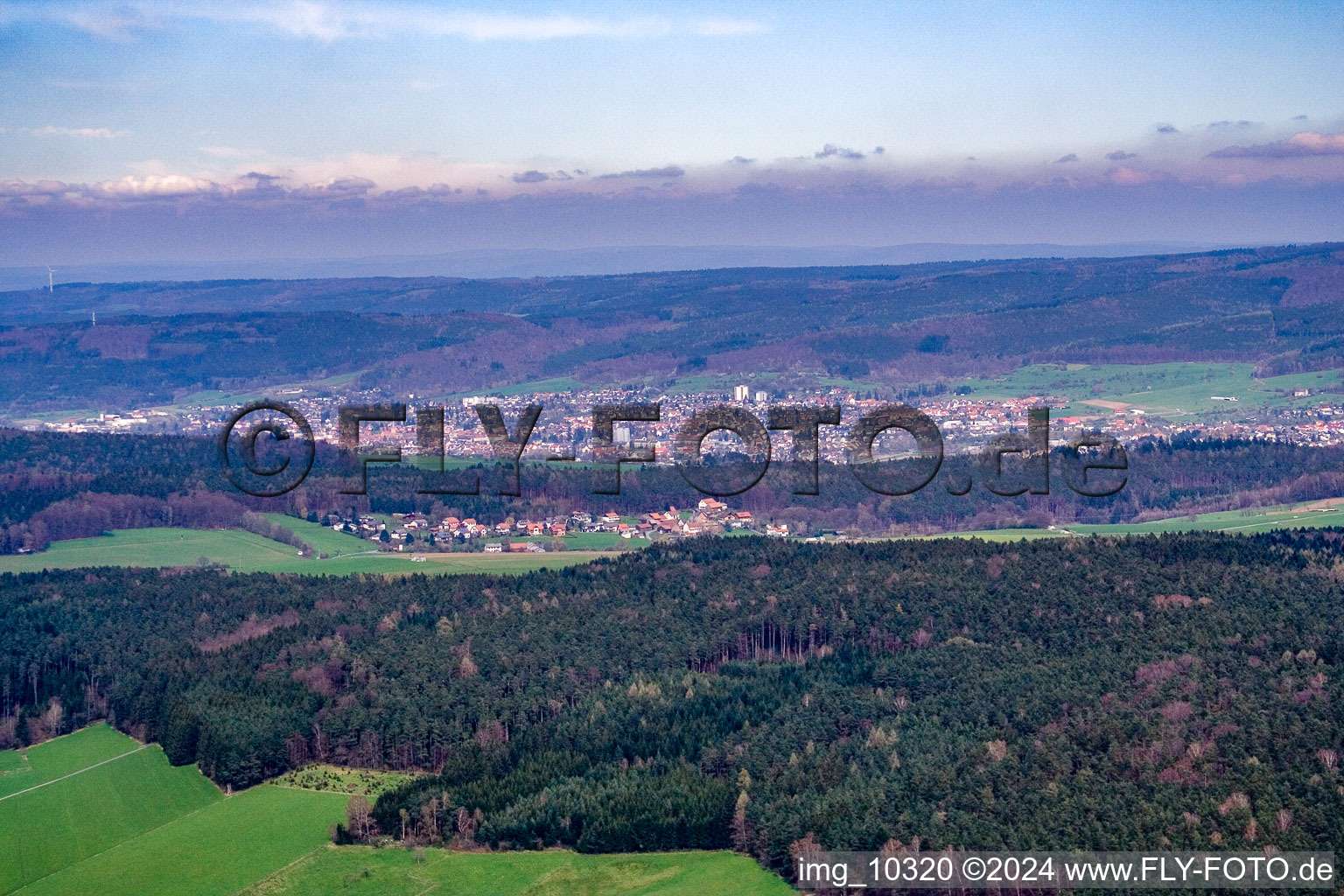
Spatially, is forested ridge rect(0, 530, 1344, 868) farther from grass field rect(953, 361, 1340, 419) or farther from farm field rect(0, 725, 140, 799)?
grass field rect(953, 361, 1340, 419)

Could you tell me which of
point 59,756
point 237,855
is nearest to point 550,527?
point 59,756

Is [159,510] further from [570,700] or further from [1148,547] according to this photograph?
[1148,547]

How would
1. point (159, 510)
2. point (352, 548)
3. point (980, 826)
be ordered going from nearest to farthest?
1. point (980, 826)
2. point (352, 548)
3. point (159, 510)

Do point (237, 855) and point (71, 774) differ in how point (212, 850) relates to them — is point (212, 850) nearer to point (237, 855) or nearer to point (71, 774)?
point (237, 855)

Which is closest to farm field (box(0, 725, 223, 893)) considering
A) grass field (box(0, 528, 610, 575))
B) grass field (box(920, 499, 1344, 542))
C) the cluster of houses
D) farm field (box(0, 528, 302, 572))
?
grass field (box(0, 528, 610, 575))

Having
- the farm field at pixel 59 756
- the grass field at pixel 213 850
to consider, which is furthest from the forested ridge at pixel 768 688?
the grass field at pixel 213 850

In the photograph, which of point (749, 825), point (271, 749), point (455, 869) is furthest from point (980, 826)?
point (271, 749)
